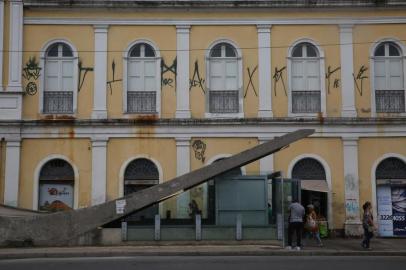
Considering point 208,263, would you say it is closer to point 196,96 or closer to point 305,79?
point 196,96

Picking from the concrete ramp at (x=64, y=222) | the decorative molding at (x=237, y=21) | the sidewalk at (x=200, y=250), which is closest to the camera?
the sidewalk at (x=200, y=250)

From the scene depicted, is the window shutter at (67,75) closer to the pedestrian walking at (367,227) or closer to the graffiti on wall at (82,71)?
the graffiti on wall at (82,71)

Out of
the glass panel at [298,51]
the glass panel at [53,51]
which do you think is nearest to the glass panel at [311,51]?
the glass panel at [298,51]

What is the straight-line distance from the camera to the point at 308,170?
23.2 m

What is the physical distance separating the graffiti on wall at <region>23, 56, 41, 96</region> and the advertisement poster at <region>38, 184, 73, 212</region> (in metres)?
3.57

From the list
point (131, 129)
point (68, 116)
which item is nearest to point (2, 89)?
point (68, 116)

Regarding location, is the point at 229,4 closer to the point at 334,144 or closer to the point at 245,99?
the point at 245,99

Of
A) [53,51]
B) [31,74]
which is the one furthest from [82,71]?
[31,74]

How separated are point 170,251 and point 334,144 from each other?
346 inches

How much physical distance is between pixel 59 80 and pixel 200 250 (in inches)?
381

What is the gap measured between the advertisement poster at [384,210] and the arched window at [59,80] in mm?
11901

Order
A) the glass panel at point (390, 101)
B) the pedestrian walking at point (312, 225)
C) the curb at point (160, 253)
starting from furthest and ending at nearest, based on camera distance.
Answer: the glass panel at point (390, 101)
the pedestrian walking at point (312, 225)
the curb at point (160, 253)

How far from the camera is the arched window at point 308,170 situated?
23.1 metres

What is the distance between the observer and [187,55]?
23.4m
